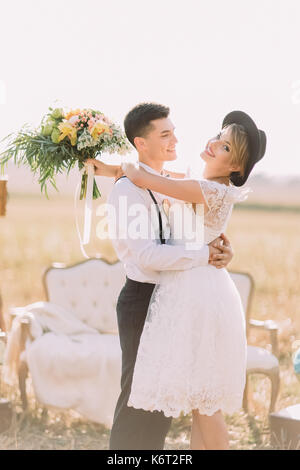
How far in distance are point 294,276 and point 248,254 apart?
5.76 metres

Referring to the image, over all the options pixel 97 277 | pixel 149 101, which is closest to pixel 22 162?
pixel 149 101

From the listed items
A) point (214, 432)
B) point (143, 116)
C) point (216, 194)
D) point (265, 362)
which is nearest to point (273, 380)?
point (265, 362)

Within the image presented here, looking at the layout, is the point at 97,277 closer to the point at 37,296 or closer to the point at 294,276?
the point at 37,296

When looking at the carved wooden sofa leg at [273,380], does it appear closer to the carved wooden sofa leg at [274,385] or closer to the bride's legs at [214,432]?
the carved wooden sofa leg at [274,385]

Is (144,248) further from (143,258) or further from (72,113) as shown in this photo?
(72,113)

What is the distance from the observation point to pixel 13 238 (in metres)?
27.9

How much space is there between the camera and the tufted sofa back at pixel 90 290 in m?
6.27

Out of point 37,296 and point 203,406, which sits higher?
point 203,406

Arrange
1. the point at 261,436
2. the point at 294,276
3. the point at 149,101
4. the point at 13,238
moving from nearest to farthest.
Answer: the point at 149,101 → the point at 261,436 → the point at 294,276 → the point at 13,238

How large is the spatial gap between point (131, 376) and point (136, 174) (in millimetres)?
1034

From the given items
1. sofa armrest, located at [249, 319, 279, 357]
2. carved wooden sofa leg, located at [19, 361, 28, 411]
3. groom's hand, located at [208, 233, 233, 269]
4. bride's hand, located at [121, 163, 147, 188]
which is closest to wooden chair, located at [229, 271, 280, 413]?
sofa armrest, located at [249, 319, 279, 357]

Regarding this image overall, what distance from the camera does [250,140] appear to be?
11.2ft

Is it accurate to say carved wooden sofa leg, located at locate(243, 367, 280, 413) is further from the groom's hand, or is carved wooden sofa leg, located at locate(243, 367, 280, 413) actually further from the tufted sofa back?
the groom's hand

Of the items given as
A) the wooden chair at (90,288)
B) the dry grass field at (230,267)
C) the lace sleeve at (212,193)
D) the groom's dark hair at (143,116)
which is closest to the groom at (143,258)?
the groom's dark hair at (143,116)
